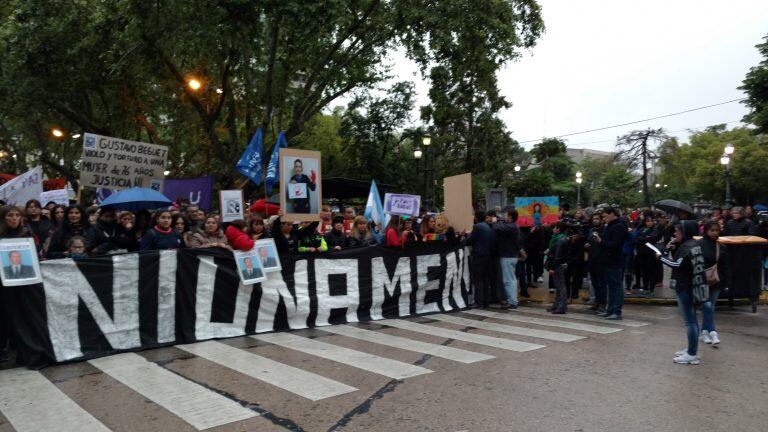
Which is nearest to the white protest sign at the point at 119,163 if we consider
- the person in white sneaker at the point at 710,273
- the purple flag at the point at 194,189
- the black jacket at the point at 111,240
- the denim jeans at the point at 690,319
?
the purple flag at the point at 194,189

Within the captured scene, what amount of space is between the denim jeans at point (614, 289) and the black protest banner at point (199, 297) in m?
2.69

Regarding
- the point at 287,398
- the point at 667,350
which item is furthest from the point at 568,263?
the point at 287,398

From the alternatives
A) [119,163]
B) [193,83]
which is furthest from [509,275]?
[193,83]

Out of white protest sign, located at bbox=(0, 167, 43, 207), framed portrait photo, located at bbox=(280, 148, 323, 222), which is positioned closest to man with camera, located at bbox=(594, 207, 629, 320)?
framed portrait photo, located at bbox=(280, 148, 323, 222)

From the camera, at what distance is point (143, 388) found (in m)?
5.45

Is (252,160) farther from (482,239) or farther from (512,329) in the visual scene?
(512,329)

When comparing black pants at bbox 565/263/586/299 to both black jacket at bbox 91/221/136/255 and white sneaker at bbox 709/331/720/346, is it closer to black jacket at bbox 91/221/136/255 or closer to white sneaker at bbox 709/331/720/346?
white sneaker at bbox 709/331/720/346

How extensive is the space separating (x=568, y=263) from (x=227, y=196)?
670 cm

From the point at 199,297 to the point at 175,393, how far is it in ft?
8.62

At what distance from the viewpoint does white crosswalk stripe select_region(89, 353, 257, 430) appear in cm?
464

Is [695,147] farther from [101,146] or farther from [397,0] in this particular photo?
[101,146]

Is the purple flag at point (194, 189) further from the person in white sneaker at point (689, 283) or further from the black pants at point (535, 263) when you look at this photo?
the person in white sneaker at point (689, 283)

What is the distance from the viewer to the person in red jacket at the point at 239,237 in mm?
8094

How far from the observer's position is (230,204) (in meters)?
10.6
